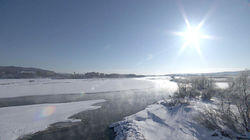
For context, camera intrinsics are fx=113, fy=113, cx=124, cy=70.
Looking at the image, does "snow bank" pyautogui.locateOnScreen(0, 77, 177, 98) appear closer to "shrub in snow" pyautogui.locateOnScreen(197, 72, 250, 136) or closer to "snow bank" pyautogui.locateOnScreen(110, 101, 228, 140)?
"snow bank" pyautogui.locateOnScreen(110, 101, 228, 140)

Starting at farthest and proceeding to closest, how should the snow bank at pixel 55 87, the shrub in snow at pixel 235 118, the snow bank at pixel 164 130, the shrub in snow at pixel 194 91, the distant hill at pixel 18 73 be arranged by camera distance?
1. the distant hill at pixel 18 73
2. the snow bank at pixel 55 87
3. the shrub in snow at pixel 194 91
4. the snow bank at pixel 164 130
5. the shrub in snow at pixel 235 118

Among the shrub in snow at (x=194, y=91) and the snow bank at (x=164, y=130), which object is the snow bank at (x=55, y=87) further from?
the snow bank at (x=164, y=130)

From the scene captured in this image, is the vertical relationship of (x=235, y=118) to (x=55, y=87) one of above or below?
above

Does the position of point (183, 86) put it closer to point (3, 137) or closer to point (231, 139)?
point (231, 139)

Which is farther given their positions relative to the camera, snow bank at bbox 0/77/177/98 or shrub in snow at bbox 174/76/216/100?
snow bank at bbox 0/77/177/98

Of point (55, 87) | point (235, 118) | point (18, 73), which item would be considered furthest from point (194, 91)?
point (18, 73)

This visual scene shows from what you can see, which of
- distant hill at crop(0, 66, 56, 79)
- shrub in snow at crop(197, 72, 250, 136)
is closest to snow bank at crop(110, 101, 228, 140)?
shrub in snow at crop(197, 72, 250, 136)

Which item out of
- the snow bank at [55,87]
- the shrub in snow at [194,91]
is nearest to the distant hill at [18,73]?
the snow bank at [55,87]

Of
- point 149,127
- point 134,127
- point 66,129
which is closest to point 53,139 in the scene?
point 66,129

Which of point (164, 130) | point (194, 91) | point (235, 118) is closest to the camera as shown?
point (235, 118)

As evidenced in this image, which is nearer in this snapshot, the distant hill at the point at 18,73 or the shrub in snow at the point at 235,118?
the shrub in snow at the point at 235,118

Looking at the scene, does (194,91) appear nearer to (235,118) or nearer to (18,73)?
(235,118)

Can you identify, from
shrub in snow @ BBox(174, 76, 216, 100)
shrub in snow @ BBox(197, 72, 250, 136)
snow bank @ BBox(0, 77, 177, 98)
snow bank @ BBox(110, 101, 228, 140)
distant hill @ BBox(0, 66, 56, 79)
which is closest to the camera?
shrub in snow @ BBox(197, 72, 250, 136)

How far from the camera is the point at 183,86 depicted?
1555 cm
